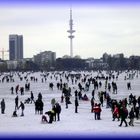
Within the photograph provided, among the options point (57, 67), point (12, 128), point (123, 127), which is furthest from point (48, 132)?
point (57, 67)

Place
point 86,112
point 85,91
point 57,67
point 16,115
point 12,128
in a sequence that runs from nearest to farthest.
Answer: point 12,128 → point 16,115 → point 86,112 → point 85,91 → point 57,67

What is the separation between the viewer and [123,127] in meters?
15.8

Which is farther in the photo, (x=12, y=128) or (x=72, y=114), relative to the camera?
(x=72, y=114)

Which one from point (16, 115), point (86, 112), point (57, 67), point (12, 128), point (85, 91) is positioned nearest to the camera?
point (12, 128)

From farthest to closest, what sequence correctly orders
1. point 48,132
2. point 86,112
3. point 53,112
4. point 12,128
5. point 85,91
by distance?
point 85,91 < point 86,112 < point 53,112 < point 12,128 < point 48,132

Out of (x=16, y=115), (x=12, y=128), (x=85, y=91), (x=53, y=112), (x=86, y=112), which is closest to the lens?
(x=12, y=128)

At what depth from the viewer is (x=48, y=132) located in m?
14.5

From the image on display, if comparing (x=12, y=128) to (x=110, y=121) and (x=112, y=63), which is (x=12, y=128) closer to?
(x=110, y=121)

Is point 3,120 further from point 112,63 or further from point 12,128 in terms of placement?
point 112,63

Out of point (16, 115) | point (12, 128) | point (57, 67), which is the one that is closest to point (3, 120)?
point (16, 115)

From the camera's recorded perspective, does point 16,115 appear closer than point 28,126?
No

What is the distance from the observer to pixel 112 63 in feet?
575

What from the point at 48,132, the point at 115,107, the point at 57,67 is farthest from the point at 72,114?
the point at 57,67

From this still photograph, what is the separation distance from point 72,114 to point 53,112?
2777mm
